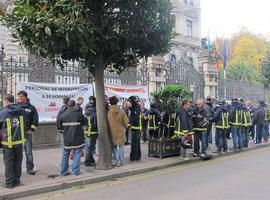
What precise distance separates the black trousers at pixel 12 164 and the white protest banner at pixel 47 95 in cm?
467

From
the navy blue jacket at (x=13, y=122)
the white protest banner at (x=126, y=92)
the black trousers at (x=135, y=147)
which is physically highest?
the white protest banner at (x=126, y=92)

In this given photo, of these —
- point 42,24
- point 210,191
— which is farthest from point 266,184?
point 42,24

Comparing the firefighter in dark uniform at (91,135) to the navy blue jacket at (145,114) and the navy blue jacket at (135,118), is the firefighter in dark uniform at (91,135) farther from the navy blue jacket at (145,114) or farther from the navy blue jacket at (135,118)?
the navy blue jacket at (145,114)

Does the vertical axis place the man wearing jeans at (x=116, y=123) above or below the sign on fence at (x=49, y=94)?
below

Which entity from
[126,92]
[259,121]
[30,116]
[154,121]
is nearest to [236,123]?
[259,121]

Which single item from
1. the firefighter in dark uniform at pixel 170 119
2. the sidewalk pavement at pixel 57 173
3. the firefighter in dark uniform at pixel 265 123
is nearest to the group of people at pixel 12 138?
the sidewalk pavement at pixel 57 173

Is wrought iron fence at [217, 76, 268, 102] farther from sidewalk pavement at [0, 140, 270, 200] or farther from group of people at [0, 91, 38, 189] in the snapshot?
group of people at [0, 91, 38, 189]

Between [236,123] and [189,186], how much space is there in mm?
5978

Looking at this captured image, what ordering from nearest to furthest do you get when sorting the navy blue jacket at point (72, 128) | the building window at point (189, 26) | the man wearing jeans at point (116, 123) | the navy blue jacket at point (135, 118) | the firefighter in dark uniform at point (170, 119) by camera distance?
the navy blue jacket at point (72, 128) < the man wearing jeans at point (116, 123) < the navy blue jacket at point (135, 118) < the firefighter in dark uniform at point (170, 119) < the building window at point (189, 26)

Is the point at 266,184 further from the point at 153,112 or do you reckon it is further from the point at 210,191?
the point at 153,112

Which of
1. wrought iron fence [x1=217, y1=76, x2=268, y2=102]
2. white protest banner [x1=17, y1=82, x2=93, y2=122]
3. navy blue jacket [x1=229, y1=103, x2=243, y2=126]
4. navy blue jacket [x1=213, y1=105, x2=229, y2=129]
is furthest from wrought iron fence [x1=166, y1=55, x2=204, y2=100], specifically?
white protest banner [x1=17, y1=82, x2=93, y2=122]

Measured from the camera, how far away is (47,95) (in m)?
12.9

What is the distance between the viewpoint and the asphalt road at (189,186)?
7.15 meters

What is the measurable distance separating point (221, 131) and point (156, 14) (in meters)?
5.15
